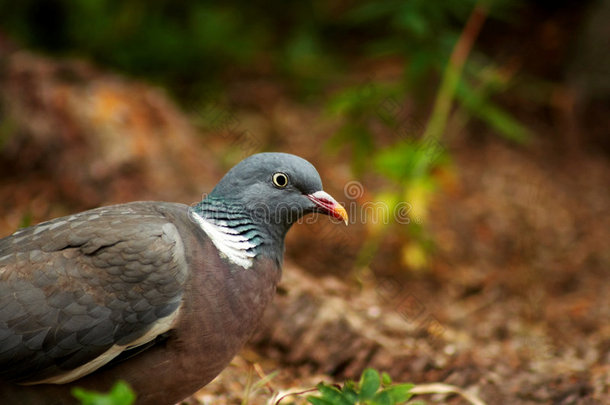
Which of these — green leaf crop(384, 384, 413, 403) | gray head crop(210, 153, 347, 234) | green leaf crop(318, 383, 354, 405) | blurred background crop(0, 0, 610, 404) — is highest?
blurred background crop(0, 0, 610, 404)

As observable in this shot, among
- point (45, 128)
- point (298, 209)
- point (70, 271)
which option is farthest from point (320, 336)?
point (45, 128)

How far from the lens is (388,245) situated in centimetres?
620

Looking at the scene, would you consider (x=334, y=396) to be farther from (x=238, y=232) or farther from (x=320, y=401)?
(x=238, y=232)

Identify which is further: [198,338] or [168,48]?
[168,48]

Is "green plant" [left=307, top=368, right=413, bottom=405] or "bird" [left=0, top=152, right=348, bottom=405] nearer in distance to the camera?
"green plant" [left=307, top=368, right=413, bottom=405]

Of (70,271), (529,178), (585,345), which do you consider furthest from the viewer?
(529,178)

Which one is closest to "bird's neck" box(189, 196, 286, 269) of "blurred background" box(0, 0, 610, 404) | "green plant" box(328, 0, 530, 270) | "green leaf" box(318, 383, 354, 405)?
"green leaf" box(318, 383, 354, 405)

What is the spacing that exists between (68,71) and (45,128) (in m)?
0.60

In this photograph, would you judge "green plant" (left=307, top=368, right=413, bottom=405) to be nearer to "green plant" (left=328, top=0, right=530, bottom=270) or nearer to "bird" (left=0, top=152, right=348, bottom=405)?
"bird" (left=0, top=152, right=348, bottom=405)

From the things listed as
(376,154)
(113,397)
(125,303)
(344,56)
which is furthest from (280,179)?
(344,56)

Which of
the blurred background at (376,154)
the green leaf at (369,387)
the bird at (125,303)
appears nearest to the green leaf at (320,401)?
the green leaf at (369,387)

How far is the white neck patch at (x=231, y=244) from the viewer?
122 inches

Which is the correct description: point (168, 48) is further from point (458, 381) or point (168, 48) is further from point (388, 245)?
point (458, 381)

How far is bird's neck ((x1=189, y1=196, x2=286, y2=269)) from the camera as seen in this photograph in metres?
3.11
